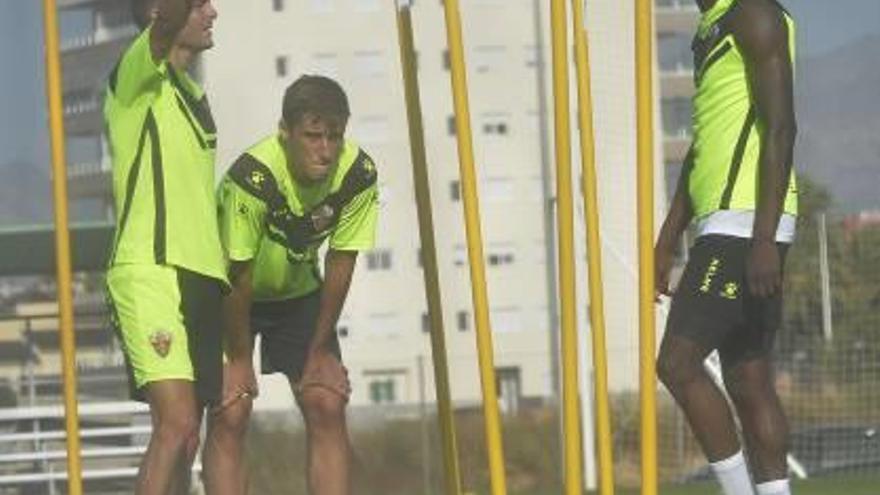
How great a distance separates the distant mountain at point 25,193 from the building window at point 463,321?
9.32 metres

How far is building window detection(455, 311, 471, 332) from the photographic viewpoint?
22219 mm

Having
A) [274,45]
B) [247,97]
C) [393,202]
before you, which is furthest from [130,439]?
[393,202]

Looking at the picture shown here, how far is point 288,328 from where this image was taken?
658 cm

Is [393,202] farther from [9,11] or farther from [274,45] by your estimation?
[9,11]

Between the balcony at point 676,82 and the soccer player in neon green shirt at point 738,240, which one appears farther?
the balcony at point 676,82

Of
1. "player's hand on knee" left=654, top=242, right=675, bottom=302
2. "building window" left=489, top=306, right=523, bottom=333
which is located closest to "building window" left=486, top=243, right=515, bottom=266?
"building window" left=489, top=306, right=523, bottom=333

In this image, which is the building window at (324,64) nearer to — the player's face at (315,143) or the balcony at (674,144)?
the balcony at (674,144)

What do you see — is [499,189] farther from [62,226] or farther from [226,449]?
[62,226]

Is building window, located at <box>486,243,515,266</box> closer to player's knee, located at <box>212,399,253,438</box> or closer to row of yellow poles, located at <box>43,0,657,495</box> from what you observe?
player's knee, located at <box>212,399,253,438</box>

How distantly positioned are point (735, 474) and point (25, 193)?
7560 millimetres

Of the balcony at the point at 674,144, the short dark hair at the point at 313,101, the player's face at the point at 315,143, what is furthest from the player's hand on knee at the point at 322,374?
the balcony at the point at 674,144

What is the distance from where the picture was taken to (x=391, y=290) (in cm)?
2472

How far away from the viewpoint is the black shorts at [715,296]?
19.2ft

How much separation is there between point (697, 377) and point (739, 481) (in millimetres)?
277
